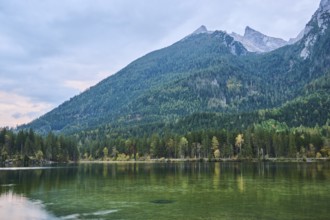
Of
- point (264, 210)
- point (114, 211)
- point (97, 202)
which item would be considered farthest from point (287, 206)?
point (97, 202)

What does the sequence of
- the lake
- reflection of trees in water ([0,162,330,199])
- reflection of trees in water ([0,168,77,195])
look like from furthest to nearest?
reflection of trees in water ([0,162,330,199]) < reflection of trees in water ([0,168,77,195]) < the lake

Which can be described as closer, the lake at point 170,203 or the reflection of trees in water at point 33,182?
the lake at point 170,203

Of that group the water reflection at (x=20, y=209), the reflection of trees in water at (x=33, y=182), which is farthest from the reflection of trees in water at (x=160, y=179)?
the water reflection at (x=20, y=209)

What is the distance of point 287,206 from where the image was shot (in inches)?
1716

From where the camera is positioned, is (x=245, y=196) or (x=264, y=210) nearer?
(x=264, y=210)

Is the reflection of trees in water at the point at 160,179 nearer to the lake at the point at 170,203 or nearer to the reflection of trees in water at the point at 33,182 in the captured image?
the reflection of trees in water at the point at 33,182

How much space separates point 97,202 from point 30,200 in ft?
33.2

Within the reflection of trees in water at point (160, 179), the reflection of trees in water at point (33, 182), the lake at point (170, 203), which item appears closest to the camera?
the lake at point (170, 203)

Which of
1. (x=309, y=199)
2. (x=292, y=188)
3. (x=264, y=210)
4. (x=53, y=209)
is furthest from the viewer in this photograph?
(x=292, y=188)

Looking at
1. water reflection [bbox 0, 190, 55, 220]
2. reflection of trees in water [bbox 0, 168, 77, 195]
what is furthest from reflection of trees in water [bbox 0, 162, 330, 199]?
water reflection [bbox 0, 190, 55, 220]

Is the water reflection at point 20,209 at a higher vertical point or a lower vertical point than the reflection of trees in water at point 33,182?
higher

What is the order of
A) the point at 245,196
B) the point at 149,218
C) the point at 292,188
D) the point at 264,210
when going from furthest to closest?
1. the point at 292,188
2. the point at 245,196
3. the point at 264,210
4. the point at 149,218

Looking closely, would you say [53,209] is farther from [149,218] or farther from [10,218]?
[149,218]

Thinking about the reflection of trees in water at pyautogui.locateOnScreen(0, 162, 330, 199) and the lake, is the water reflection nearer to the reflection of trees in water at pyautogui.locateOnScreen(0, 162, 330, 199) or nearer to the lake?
the lake
